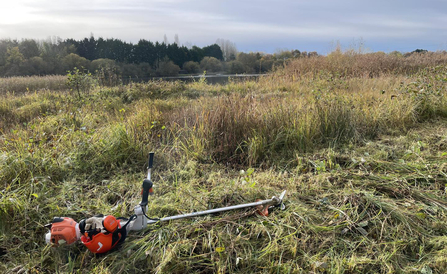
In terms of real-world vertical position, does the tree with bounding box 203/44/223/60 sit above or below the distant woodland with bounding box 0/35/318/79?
above

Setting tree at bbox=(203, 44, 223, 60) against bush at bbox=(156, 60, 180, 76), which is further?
tree at bbox=(203, 44, 223, 60)

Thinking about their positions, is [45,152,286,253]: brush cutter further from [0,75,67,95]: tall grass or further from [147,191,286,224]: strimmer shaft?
[0,75,67,95]: tall grass

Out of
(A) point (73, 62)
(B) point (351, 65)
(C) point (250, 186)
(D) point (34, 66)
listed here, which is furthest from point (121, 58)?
(C) point (250, 186)

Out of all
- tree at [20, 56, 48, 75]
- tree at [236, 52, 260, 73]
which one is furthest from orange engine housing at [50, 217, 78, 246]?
tree at [20, 56, 48, 75]

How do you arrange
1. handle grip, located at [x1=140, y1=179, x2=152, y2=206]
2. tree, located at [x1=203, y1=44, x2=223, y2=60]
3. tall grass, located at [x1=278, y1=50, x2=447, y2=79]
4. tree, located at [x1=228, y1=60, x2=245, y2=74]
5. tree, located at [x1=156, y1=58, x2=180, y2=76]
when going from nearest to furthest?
handle grip, located at [x1=140, y1=179, x2=152, y2=206] < tall grass, located at [x1=278, y1=50, x2=447, y2=79] < tree, located at [x1=228, y1=60, x2=245, y2=74] < tree, located at [x1=156, y1=58, x2=180, y2=76] < tree, located at [x1=203, y1=44, x2=223, y2=60]

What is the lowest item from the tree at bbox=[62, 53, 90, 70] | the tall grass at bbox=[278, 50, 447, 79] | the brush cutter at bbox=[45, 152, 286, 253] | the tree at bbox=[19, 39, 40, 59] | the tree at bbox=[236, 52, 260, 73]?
the brush cutter at bbox=[45, 152, 286, 253]

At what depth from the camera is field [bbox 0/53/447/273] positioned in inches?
63.6

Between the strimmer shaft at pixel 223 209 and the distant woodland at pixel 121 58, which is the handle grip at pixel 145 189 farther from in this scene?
the distant woodland at pixel 121 58

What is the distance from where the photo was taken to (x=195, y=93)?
7.83 metres

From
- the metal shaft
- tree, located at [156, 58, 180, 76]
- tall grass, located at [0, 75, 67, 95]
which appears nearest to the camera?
the metal shaft

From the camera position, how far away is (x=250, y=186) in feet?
7.02

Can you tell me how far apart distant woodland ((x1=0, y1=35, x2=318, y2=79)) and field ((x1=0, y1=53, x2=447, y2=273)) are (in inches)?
176

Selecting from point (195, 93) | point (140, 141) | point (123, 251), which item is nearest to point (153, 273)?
point (123, 251)

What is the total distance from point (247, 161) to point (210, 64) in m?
22.3
